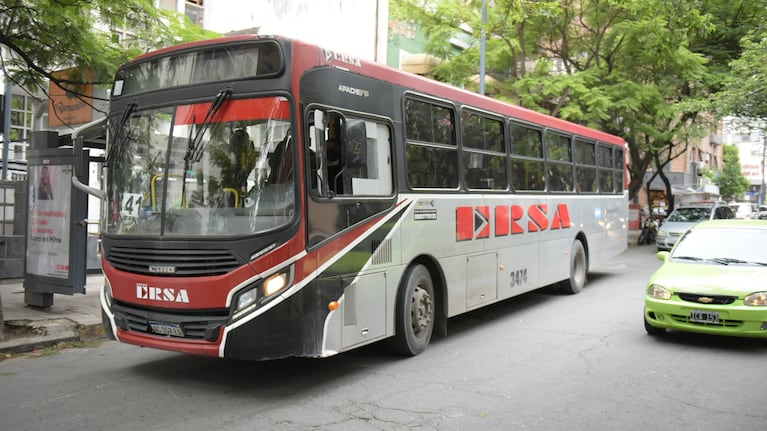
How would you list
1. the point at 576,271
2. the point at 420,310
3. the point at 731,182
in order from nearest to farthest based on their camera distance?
1. the point at 420,310
2. the point at 576,271
3. the point at 731,182

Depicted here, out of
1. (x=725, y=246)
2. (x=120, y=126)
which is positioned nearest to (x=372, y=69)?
(x=120, y=126)

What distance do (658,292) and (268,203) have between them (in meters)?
5.02

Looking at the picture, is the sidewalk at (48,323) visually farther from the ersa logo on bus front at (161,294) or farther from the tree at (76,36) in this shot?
the tree at (76,36)

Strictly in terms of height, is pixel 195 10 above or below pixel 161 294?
above

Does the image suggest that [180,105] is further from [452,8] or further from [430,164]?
[452,8]

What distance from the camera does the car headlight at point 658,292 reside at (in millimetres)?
7812

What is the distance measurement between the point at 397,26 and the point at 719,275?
19.2 metres

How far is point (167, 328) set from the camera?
577cm

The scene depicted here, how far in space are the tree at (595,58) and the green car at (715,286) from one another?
11.1 meters

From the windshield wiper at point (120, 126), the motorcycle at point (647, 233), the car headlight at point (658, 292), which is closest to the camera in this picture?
the windshield wiper at point (120, 126)

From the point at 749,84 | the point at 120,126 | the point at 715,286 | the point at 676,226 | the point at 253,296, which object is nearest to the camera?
the point at 253,296

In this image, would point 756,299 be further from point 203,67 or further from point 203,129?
point 203,67

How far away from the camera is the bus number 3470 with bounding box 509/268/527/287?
32.3 feet

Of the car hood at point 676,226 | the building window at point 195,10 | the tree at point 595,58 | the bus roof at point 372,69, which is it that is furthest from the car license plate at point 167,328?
the car hood at point 676,226
